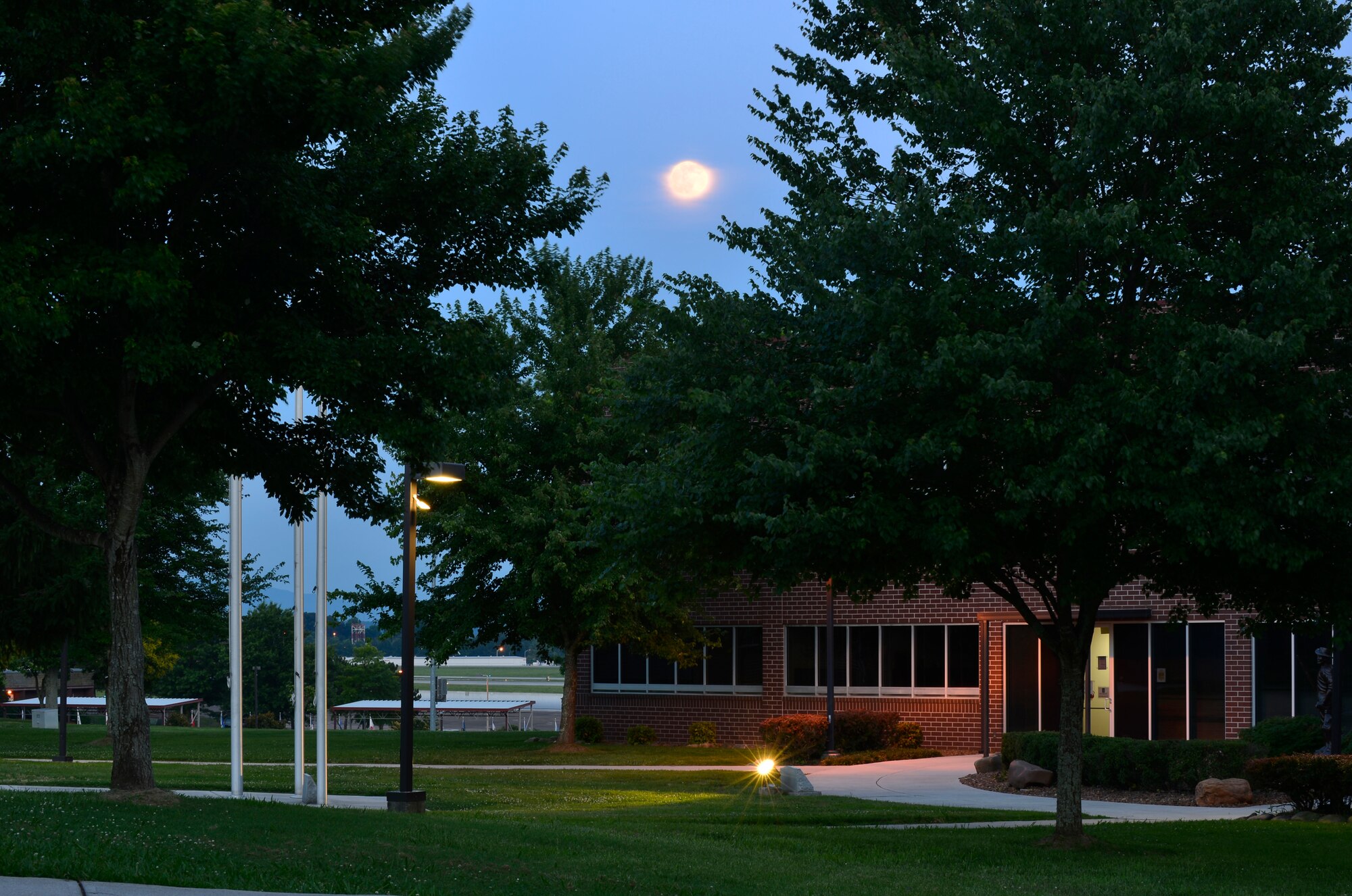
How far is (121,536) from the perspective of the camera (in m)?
13.3

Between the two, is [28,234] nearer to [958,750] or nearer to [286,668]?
[958,750]

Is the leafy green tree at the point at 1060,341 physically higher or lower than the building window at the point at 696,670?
higher

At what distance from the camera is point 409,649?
18219 millimetres

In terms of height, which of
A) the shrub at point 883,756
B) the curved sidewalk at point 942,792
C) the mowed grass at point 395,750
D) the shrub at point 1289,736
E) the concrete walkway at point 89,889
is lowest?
the mowed grass at point 395,750

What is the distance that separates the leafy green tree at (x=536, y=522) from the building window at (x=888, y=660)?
10.8ft

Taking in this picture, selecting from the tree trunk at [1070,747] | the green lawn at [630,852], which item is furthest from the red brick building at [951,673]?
the tree trunk at [1070,747]

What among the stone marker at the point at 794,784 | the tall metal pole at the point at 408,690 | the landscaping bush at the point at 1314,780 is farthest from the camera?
the stone marker at the point at 794,784

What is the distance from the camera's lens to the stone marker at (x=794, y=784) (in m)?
22.0

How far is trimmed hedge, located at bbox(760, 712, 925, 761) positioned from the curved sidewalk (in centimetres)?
218

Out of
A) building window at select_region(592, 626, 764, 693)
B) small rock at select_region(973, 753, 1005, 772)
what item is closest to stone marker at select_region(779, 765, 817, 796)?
small rock at select_region(973, 753, 1005, 772)

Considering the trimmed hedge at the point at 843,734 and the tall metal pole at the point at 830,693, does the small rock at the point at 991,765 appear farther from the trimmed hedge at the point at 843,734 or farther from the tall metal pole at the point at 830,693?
the trimmed hedge at the point at 843,734

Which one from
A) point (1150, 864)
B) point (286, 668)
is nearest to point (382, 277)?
point (1150, 864)

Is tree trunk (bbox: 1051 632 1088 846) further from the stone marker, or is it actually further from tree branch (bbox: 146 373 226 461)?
tree branch (bbox: 146 373 226 461)

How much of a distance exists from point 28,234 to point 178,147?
145cm
